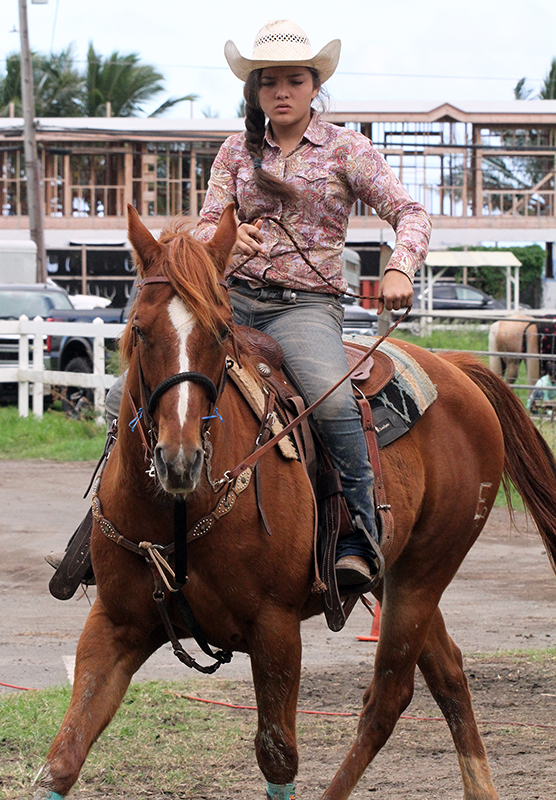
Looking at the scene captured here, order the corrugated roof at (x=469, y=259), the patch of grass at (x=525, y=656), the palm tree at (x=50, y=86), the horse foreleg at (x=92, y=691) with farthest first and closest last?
A: the palm tree at (x=50, y=86) < the corrugated roof at (x=469, y=259) < the patch of grass at (x=525, y=656) < the horse foreleg at (x=92, y=691)

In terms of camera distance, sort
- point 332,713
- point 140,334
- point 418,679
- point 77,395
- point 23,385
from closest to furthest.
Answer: point 140,334 → point 332,713 → point 418,679 → point 77,395 → point 23,385

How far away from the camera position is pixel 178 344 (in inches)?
109

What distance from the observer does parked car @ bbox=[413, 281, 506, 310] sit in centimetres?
3100

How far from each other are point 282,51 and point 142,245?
1.18 metres

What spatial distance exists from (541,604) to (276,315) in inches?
162

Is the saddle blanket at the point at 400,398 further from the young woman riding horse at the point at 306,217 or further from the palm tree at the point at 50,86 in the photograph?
the palm tree at the point at 50,86

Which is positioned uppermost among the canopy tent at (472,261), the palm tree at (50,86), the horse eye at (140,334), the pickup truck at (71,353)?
the palm tree at (50,86)

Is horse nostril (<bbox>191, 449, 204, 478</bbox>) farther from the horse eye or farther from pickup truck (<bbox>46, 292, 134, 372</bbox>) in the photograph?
pickup truck (<bbox>46, 292, 134, 372</bbox>)

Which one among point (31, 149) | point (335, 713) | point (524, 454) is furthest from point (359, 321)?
point (335, 713)

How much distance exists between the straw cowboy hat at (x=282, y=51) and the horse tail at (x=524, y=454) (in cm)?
178

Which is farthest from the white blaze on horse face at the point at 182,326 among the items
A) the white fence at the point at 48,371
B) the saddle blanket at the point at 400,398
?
the white fence at the point at 48,371

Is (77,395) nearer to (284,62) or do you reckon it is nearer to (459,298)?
(284,62)

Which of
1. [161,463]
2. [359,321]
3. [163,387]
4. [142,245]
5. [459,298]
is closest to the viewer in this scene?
[161,463]

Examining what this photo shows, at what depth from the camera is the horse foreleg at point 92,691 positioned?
2.93m
